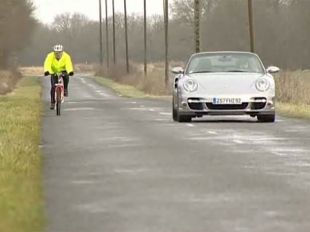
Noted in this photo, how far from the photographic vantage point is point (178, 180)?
9820 mm

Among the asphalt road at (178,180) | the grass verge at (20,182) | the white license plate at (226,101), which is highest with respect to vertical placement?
the white license plate at (226,101)

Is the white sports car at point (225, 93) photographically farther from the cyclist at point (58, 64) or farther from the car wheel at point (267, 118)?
the cyclist at point (58, 64)

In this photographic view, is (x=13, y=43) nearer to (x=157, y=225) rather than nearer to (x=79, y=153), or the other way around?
(x=79, y=153)

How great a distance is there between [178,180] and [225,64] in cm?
1032

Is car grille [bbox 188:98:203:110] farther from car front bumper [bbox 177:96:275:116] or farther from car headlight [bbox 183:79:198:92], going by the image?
car headlight [bbox 183:79:198:92]

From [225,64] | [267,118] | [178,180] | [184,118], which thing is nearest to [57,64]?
[184,118]

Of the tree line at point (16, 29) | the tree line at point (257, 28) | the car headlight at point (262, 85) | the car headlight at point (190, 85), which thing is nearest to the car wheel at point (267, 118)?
the car headlight at point (262, 85)

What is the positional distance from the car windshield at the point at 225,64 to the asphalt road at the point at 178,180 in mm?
2807

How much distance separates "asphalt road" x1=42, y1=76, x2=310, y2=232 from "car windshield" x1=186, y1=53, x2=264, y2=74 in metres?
2.81

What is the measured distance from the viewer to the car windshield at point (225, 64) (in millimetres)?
19812

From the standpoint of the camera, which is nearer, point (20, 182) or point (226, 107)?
point (20, 182)

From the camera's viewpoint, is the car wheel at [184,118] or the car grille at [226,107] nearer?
the car grille at [226,107]

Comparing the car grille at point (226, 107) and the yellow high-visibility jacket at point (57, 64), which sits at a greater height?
the yellow high-visibility jacket at point (57, 64)

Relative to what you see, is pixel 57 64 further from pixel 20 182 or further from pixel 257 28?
pixel 257 28
